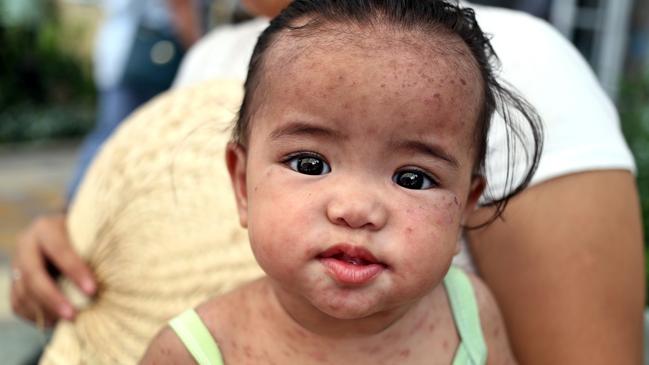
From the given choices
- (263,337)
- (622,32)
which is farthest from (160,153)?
(622,32)

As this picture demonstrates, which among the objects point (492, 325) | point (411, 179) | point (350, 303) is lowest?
point (492, 325)

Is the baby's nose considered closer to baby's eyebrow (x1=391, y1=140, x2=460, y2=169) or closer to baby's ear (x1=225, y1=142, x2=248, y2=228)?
baby's eyebrow (x1=391, y1=140, x2=460, y2=169)

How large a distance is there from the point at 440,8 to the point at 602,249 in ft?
1.70

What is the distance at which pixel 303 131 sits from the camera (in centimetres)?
106

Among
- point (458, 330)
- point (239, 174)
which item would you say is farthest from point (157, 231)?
point (458, 330)

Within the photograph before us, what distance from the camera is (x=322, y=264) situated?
101 centimetres

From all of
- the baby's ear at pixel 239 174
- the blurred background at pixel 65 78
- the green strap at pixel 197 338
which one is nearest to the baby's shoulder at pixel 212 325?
the green strap at pixel 197 338

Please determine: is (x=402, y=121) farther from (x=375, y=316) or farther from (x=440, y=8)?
(x=375, y=316)

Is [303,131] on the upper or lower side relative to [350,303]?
upper

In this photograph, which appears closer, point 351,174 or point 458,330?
point 351,174

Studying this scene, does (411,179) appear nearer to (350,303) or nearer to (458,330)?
(350,303)

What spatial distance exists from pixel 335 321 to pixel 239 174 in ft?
0.89

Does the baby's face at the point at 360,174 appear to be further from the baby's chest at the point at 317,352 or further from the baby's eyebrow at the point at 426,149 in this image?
the baby's chest at the point at 317,352

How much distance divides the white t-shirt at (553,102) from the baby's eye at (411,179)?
0.31 m
